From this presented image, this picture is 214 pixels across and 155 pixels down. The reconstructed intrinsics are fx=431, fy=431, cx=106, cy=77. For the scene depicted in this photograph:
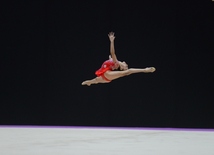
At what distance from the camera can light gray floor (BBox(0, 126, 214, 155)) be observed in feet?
21.2

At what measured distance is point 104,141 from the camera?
763 cm

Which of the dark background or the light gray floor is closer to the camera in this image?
the light gray floor

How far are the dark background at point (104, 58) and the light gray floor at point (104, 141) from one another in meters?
0.48

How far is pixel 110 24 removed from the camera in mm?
9828

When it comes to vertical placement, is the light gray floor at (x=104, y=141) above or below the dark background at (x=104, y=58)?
below

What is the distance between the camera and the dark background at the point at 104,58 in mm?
9578

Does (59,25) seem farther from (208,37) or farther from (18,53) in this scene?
(208,37)

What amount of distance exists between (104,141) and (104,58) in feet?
9.82

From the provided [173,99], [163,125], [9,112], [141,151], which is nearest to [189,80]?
[173,99]

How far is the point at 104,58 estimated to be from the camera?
10.2m

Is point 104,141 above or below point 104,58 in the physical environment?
below

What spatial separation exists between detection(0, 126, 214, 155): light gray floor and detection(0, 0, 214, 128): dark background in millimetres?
484

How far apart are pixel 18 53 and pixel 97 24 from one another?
6.56ft

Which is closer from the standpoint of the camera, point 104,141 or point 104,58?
point 104,141
